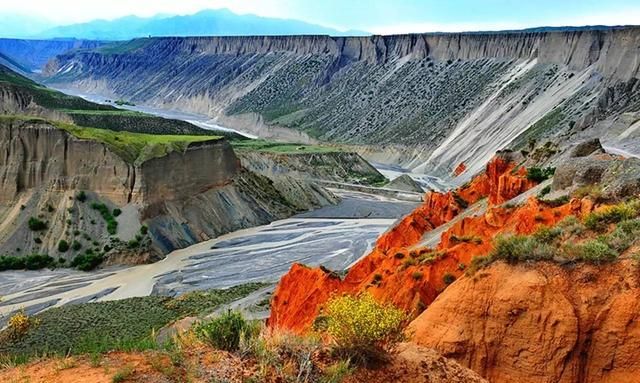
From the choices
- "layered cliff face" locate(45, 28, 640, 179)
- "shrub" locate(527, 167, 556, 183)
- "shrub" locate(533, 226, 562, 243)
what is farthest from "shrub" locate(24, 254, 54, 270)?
"layered cliff face" locate(45, 28, 640, 179)

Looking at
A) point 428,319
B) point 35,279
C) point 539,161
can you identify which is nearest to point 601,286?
point 428,319

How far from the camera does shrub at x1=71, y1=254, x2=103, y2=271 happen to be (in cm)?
4172

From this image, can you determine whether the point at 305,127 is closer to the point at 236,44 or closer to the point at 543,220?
the point at 236,44

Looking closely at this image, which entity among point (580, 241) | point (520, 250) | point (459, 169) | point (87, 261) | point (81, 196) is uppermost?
point (580, 241)

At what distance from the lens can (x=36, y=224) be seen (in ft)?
143

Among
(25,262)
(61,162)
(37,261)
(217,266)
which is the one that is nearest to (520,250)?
(217,266)

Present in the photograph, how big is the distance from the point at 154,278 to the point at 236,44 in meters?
139

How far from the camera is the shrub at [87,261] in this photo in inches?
1642

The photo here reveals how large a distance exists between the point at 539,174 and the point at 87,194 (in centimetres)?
3056

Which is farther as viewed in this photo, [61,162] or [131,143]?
[131,143]

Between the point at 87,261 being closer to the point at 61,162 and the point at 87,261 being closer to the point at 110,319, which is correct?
the point at 61,162

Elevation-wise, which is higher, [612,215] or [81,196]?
[612,215]

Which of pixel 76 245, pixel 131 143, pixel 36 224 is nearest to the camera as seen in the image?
pixel 76 245

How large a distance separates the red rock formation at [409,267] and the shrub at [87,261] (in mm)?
20556
